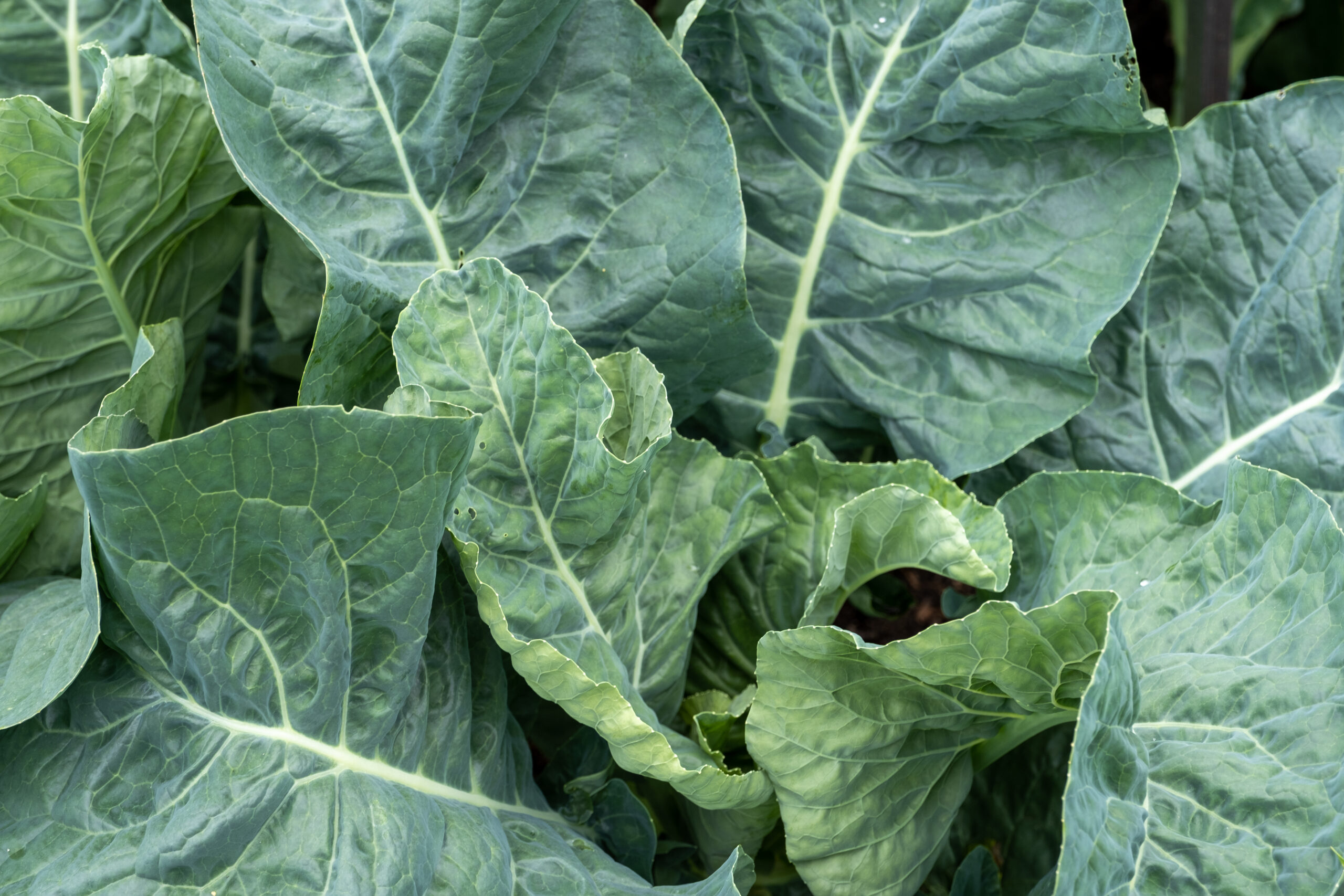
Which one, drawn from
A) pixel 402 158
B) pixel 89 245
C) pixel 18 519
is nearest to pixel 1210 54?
pixel 402 158

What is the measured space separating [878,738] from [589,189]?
0.53 metres

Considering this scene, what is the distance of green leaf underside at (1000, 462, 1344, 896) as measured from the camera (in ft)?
2.45

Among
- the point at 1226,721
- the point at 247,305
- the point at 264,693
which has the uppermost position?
the point at 1226,721

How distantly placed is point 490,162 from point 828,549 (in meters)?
0.45

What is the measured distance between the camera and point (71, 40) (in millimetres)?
1041

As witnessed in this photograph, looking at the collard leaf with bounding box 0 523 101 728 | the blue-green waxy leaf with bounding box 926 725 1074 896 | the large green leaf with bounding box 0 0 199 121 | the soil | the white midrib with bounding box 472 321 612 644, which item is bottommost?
the soil

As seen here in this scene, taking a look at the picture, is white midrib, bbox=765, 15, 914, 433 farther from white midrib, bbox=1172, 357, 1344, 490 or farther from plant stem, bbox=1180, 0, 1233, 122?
plant stem, bbox=1180, 0, 1233, 122

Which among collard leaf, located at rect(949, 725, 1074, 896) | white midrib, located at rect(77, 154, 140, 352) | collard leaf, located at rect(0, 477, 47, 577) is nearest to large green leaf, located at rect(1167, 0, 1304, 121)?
collard leaf, located at rect(949, 725, 1074, 896)

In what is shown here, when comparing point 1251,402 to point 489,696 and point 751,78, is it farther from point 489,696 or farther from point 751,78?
point 489,696

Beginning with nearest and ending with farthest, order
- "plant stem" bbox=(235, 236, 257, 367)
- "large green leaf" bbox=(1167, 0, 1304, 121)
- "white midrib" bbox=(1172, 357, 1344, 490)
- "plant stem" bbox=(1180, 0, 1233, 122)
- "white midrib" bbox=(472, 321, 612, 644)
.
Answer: "white midrib" bbox=(472, 321, 612, 644) < "white midrib" bbox=(1172, 357, 1344, 490) < "plant stem" bbox=(235, 236, 257, 367) < "plant stem" bbox=(1180, 0, 1233, 122) < "large green leaf" bbox=(1167, 0, 1304, 121)

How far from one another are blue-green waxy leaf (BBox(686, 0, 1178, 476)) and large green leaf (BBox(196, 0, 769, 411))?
131 mm

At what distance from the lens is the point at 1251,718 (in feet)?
2.64

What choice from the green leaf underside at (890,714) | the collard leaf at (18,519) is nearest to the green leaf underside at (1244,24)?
the green leaf underside at (890,714)

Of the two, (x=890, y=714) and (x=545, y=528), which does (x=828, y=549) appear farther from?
(x=545, y=528)
